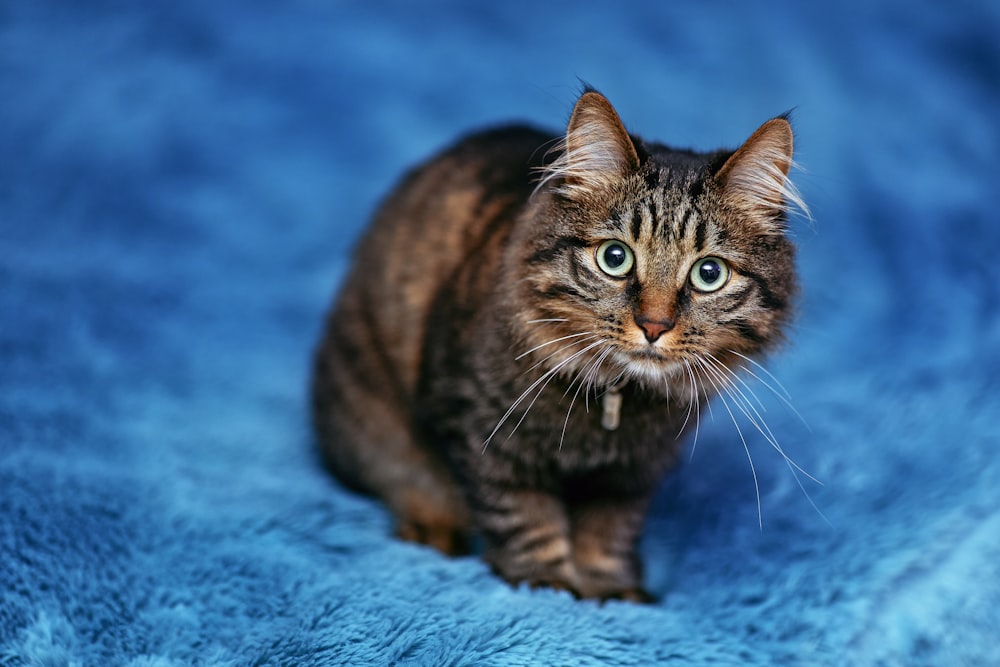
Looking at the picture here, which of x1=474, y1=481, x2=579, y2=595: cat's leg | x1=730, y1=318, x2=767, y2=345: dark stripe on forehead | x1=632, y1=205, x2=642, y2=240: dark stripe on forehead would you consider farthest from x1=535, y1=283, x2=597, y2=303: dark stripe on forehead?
x1=474, y1=481, x2=579, y2=595: cat's leg

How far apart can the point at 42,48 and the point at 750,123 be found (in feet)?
6.24

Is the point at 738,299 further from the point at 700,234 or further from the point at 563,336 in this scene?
the point at 563,336

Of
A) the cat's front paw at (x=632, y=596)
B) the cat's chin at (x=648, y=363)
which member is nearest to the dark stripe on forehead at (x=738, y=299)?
the cat's chin at (x=648, y=363)

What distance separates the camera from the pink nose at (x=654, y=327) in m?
1.40

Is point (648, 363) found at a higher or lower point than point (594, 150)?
lower

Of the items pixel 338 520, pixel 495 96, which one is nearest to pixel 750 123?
pixel 495 96

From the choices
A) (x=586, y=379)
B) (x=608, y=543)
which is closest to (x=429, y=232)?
(x=586, y=379)

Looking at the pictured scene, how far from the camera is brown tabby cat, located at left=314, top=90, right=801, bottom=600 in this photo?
4.74 feet

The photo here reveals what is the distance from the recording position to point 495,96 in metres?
2.85

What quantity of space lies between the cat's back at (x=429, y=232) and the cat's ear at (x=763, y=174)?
0.38 m

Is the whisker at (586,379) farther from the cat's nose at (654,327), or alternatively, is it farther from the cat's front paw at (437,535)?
the cat's front paw at (437,535)

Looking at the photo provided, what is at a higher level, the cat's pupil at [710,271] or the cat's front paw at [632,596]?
the cat's pupil at [710,271]

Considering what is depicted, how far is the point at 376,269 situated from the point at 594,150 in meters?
0.65

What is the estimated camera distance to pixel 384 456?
193 cm
